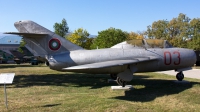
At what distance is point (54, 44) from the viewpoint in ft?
36.7

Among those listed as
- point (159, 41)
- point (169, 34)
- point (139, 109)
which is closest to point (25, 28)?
point (159, 41)

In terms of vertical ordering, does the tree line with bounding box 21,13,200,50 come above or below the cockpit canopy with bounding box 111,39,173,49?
above

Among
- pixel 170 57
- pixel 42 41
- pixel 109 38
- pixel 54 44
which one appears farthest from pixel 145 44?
pixel 109 38

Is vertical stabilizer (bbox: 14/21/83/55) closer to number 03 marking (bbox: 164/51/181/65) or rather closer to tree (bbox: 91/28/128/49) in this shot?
number 03 marking (bbox: 164/51/181/65)

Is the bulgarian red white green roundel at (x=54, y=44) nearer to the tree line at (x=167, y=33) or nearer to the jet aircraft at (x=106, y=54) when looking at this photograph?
the jet aircraft at (x=106, y=54)

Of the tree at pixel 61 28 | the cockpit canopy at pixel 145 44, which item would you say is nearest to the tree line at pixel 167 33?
the tree at pixel 61 28

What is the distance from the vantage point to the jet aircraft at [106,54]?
10312mm

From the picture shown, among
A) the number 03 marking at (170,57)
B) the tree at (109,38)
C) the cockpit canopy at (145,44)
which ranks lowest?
the number 03 marking at (170,57)

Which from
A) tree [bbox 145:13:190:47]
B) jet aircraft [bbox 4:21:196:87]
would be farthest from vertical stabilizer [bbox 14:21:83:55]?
tree [bbox 145:13:190:47]

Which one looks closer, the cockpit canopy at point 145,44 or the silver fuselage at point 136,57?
the silver fuselage at point 136,57

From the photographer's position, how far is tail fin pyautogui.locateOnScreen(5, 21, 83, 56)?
11.1 metres

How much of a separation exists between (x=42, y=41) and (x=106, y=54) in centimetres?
344

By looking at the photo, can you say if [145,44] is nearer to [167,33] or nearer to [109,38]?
[109,38]

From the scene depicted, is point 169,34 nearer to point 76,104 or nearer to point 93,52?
point 93,52
